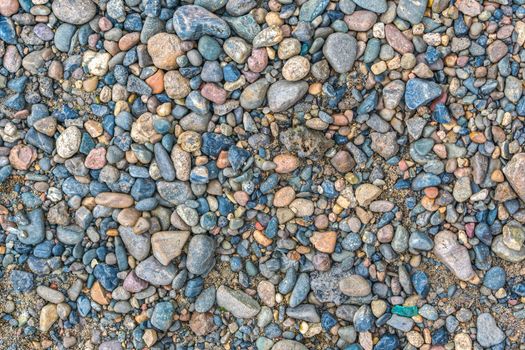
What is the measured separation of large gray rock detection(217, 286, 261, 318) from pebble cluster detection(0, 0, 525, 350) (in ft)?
0.03

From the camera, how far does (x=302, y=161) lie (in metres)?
2.61

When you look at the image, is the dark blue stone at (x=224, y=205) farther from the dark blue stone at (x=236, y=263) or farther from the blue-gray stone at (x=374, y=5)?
the blue-gray stone at (x=374, y=5)

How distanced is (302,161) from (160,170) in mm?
660

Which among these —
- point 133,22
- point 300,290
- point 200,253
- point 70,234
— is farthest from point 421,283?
point 133,22

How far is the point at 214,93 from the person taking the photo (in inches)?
100

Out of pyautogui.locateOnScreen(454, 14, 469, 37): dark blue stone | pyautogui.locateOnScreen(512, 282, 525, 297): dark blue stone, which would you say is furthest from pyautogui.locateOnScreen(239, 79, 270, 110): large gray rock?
pyautogui.locateOnScreen(512, 282, 525, 297): dark blue stone

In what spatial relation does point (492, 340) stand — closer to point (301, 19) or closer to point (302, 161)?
point (302, 161)

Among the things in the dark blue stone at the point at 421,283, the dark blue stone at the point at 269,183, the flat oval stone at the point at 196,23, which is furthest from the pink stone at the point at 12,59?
the dark blue stone at the point at 421,283

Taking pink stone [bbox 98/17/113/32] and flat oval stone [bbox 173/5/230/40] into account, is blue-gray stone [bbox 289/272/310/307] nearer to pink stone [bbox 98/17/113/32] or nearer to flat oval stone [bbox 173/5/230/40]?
flat oval stone [bbox 173/5/230/40]

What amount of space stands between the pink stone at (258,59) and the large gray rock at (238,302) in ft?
3.44

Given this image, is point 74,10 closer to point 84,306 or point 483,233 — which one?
point 84,306

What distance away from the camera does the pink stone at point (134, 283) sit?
2.66 m

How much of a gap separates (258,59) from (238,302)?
113 cm

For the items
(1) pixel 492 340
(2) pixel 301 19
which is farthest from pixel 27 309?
(1) pixel 492 340
